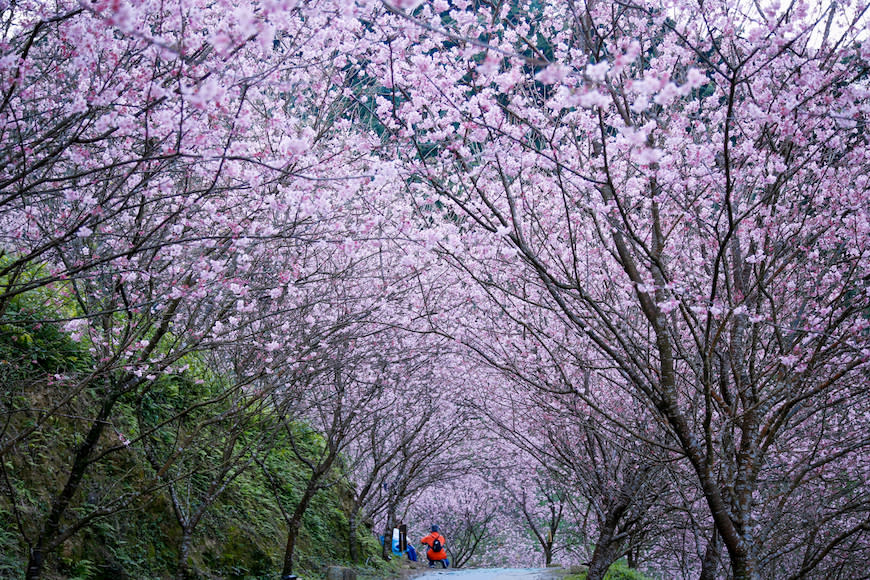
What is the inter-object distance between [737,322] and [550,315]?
13.2 feet

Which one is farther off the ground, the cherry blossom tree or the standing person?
the cherry blossom tree

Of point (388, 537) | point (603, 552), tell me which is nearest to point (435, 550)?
point (388, 537)

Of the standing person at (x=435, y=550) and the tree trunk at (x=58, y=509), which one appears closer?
the tree trunk at (x=58, y=509)

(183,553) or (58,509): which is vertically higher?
(58,509)

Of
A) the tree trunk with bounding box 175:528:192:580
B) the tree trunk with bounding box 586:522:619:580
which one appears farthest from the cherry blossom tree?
the tree trunk with bounding box 175:528:192:580

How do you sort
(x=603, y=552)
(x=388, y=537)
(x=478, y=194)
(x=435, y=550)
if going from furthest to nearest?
(x=435, y=550) < (x=388, y=537) < (x=603, y=552) < (x=478, y=194)

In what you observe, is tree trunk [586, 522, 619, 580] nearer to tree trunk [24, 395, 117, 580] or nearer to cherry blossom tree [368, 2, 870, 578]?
cherry blossom tree [368, 2, 870, 578]

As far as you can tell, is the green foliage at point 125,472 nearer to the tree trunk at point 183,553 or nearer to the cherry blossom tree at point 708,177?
the tree trunk at point 183,553

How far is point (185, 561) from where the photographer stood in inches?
286

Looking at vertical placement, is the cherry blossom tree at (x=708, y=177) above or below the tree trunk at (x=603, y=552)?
above

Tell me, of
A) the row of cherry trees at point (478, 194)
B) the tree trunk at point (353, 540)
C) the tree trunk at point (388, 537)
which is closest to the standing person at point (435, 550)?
the tree trunk at point (388, 537)

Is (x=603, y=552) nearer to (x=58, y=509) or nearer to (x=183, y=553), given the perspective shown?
(x=183, y=553)

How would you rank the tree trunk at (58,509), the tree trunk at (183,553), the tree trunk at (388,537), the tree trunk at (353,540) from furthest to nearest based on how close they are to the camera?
the tree trunk at (388,537) < the tree trunk at (353,540) < the tree trunk at (183,553) < the tree trunk at (58,509)

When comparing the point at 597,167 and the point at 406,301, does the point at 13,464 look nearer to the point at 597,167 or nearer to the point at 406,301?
the point at 406,301
